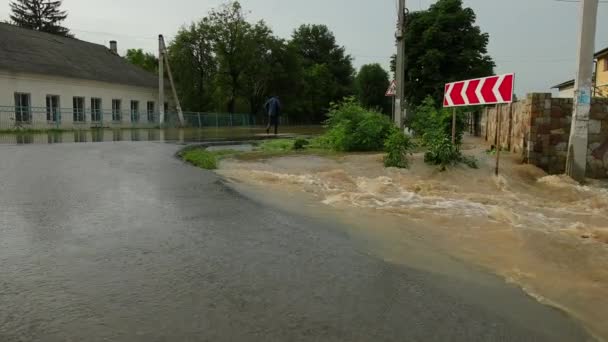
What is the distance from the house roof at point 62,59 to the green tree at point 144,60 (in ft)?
50.3

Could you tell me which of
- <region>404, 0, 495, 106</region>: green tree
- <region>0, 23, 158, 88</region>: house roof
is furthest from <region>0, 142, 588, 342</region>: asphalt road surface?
<region>404, 0, 495, 106</region>: green tree

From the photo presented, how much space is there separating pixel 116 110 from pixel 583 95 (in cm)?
3713

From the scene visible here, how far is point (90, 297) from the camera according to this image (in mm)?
3461

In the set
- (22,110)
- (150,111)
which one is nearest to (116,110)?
(150,111)

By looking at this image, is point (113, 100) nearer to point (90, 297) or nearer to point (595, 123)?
point (595, 123)

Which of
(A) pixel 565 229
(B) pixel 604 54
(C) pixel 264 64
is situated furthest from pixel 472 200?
(C) pixel 264 64

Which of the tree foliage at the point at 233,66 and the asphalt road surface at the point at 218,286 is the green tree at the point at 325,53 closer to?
the tree foliage at the point at 233,66

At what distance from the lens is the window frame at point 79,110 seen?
36094 mm

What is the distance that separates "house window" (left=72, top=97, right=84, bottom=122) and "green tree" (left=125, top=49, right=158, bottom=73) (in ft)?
79.1

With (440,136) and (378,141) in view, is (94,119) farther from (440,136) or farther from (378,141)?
(440,136)

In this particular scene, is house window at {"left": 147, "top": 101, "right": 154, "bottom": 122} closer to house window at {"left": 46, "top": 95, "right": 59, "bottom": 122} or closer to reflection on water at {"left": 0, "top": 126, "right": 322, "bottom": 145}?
house window at {"left": 46, "top": 95, "right": 59, "bottom": 122}

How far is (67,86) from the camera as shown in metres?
36.6

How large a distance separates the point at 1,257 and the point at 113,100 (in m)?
40.2

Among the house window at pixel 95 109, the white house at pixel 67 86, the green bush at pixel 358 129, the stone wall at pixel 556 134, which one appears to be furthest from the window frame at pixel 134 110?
the stone wall at pixel 556 134
